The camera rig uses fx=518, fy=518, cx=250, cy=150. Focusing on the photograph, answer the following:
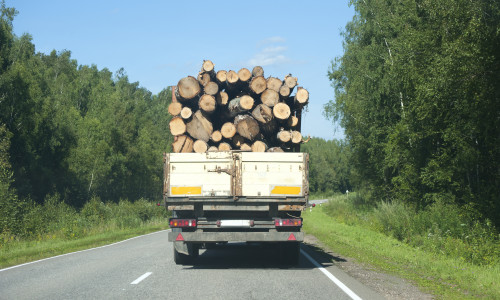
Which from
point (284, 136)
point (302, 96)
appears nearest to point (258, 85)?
point (302, 96)

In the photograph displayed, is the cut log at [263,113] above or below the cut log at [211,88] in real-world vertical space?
below

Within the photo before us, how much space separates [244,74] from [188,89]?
60.8 inches

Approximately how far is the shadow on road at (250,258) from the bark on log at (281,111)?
3.62 meters

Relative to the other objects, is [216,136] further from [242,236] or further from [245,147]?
[242,236]

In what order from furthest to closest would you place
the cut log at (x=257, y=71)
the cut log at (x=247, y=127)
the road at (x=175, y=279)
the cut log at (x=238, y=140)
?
the cut log at (x=257, y=71) < the cut log at (x=238, y=140) < the cut log at (x=247, y=127) < the road at (x=175, y=279)

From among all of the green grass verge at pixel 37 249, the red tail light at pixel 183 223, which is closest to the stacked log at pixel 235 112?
the red tail light at pixel 183 223

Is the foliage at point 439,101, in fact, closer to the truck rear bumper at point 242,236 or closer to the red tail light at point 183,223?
the truck rear bumper at point 242,236

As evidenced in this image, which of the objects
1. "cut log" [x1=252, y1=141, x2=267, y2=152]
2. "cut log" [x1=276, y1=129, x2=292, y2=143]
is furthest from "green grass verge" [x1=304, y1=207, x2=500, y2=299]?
"cut log" [x1=252, y1=141, x2=267, y2=152]

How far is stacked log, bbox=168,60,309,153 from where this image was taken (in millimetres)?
13297

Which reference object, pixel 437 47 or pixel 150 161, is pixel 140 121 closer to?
pixel 150 161

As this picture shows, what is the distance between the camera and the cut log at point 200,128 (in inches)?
526

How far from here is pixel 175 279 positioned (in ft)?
32.1

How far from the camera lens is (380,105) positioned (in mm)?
26984

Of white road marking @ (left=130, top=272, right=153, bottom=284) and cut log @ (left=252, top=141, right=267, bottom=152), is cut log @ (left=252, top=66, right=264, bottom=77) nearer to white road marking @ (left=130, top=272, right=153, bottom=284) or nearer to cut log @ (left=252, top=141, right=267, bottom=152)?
cut log @ (left=252, top=141, right=267, bottom=152)
